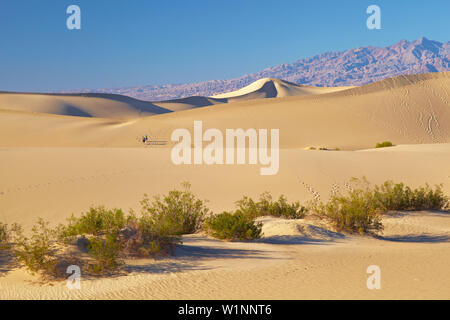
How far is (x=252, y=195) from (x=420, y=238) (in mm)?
5566

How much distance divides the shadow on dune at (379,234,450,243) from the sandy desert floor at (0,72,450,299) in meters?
0.03

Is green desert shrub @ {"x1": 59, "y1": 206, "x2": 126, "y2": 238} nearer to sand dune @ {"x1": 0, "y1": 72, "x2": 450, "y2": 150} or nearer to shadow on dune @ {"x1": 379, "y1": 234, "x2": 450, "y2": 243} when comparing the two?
shadow on dune @ {"x1": 379, "y1": 234, "x2": 450, "y2": 243}

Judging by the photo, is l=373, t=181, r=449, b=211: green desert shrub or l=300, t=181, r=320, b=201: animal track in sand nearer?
l=373, t=181, r=449, b=211: green desert shrub

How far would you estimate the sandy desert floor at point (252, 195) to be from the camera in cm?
490

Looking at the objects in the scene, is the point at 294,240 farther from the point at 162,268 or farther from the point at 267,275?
the point at 162,268

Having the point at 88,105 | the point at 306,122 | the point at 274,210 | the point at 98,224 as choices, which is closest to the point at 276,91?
the point at 88,105

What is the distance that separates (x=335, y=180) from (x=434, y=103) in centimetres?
3372

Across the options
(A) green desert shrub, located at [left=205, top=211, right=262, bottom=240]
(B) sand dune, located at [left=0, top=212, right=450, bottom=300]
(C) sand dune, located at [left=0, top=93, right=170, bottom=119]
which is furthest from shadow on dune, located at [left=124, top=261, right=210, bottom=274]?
(C) sand dune, located at [left=0, top=93, right=170, bottom=119]

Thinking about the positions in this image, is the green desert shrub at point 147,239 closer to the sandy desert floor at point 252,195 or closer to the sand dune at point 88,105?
the sandy desert floor at point 252,195

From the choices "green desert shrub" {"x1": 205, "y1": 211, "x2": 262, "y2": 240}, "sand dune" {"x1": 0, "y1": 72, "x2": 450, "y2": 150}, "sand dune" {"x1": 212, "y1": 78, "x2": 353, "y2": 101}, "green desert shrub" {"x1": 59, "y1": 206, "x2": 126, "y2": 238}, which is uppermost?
"sand dune" {"x1": 212, "y1": 78, "x2": 353, "y2": 101}

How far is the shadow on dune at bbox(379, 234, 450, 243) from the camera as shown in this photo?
8445 millimetres

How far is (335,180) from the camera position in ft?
49.0

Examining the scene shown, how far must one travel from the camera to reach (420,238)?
8.75 meters
